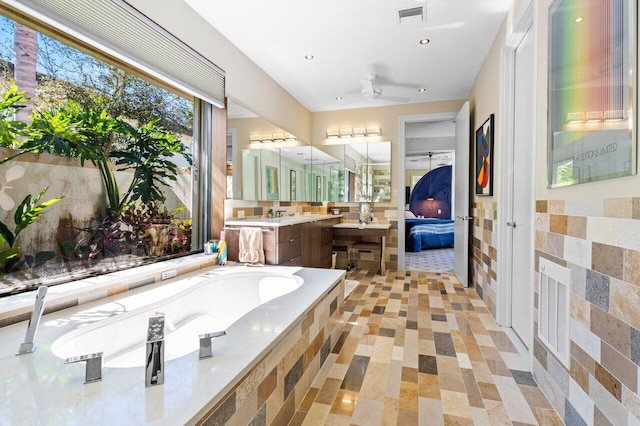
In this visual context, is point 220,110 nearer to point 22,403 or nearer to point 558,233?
point 22,403

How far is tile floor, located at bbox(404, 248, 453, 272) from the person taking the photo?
16.2ft

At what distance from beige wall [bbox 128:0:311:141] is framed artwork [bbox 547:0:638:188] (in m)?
2.35

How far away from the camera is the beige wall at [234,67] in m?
2.20

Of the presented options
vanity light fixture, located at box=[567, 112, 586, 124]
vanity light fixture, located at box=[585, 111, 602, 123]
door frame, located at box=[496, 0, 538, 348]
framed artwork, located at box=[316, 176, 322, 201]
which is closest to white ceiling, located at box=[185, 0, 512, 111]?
door frame, located at box=[496, 0, 538, 348]

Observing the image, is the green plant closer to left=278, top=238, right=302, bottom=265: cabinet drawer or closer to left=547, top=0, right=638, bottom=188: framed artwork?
left=278, top=238, right=302, bottom=265: cabinet drawer

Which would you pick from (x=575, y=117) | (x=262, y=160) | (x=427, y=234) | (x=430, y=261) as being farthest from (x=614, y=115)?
(x=427, y=234)

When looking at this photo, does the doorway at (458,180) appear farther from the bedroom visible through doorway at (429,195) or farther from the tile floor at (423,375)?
the tile floor at (423,375)

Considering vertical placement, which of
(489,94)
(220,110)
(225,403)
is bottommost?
(225,403)

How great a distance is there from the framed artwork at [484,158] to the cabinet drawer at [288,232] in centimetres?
189

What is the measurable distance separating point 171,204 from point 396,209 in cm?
320

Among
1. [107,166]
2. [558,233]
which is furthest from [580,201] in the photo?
[107,166]

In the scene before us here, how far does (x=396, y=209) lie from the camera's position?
15.5 ft

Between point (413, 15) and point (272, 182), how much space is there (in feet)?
7.47

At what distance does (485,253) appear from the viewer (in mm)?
3176
